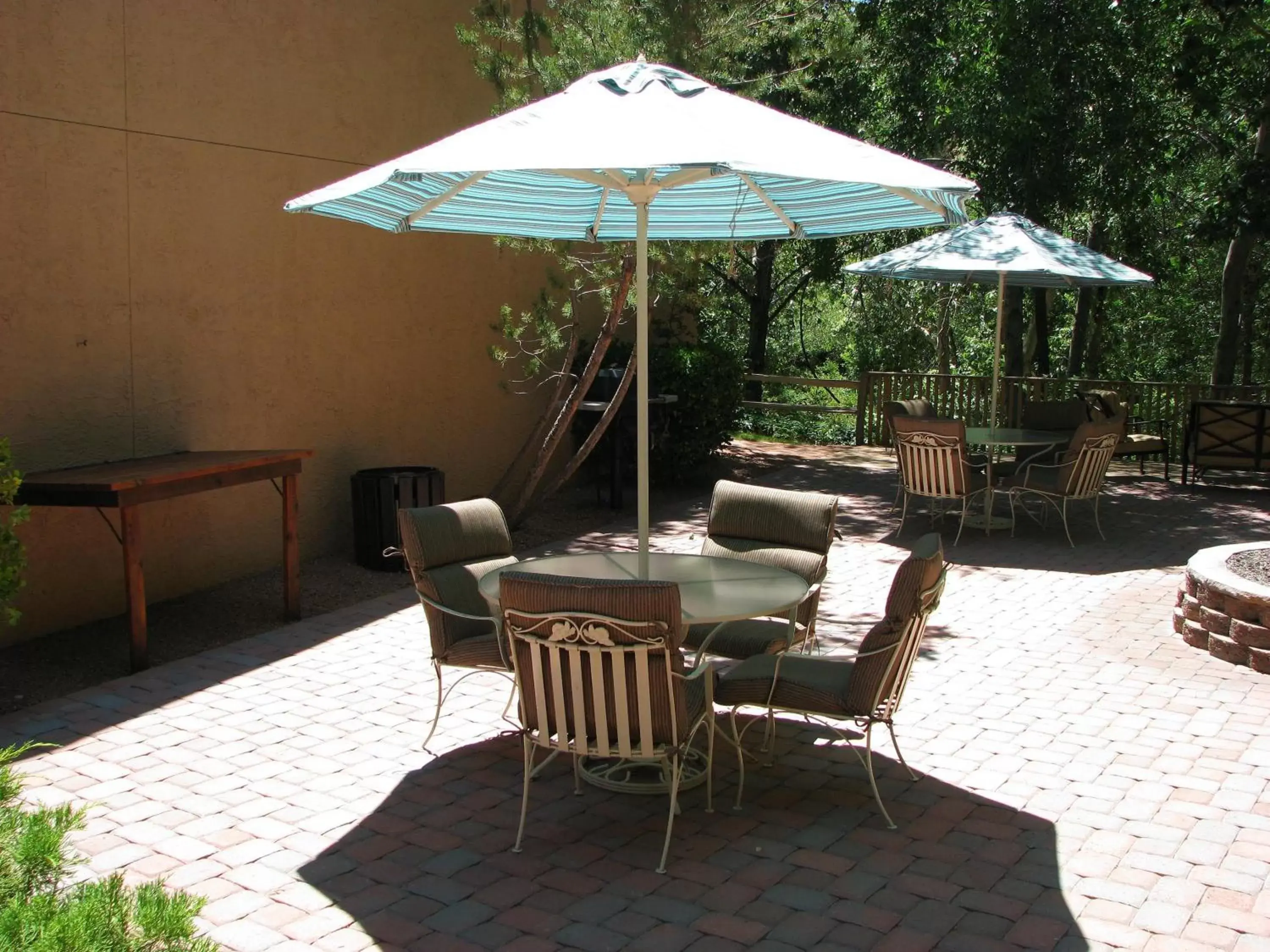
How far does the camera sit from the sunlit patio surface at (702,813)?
3709 millimetres

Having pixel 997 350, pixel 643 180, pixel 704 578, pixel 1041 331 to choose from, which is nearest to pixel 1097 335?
pixel 1041 331

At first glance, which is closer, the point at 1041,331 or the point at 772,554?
the point at 772,554

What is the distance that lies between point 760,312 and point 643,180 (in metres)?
15.6

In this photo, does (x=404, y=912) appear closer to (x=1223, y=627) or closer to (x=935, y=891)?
(x=935, y=891)

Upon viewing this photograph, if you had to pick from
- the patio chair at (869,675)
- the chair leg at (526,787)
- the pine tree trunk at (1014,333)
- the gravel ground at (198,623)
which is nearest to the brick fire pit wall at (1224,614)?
the patio chair at (869,675)

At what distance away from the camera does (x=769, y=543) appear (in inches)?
235

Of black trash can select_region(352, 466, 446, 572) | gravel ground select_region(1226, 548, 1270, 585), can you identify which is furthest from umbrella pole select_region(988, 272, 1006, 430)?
black trash can select_region(352, 466, 446, 572)

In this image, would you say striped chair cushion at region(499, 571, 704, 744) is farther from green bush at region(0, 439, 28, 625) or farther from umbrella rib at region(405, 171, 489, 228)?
green bush at region(0, 439, 28, 625)

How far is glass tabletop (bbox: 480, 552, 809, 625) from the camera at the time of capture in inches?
179

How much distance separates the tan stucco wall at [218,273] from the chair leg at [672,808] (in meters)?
4.28

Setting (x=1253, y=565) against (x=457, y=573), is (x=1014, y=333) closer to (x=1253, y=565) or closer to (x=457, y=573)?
(x=1253, y=565)

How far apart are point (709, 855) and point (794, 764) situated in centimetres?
96

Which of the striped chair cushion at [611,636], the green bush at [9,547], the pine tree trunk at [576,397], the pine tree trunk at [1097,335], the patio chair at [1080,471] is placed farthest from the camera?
the pine tree trunk at [1097,335]

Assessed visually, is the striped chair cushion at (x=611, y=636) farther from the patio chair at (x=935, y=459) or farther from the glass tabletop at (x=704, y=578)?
the patio chair at (x=935, y=459)
